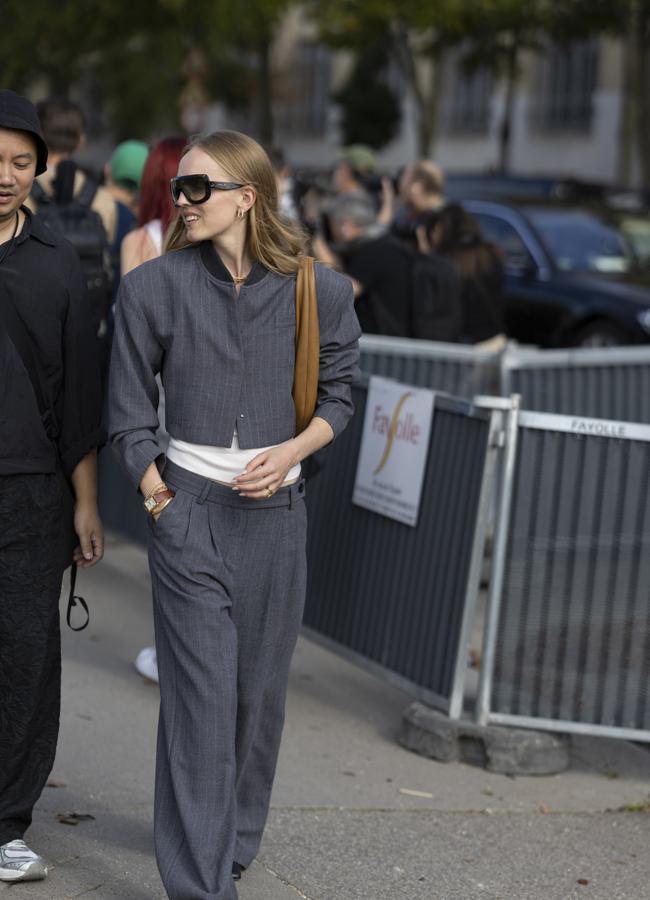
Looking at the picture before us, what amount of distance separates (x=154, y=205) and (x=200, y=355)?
191 cm

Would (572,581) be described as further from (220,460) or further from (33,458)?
(33,458)

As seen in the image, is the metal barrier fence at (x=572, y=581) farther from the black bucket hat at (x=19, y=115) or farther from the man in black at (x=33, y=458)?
the black bucket hat at (x=19, y=115)

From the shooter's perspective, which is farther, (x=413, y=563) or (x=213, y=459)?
(x=413, y=563)

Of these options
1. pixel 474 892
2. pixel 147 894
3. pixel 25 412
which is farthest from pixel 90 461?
pixel 474 892

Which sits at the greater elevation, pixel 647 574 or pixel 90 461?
pixel 90 461

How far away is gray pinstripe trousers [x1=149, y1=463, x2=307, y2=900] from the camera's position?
12.3ft

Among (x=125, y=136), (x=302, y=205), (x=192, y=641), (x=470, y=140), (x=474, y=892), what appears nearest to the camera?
(x=192, y=641)

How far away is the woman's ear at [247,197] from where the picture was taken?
3836 mm

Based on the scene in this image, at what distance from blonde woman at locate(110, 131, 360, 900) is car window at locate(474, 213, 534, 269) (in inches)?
432

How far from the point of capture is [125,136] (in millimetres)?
37812

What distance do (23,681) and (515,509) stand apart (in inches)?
73.9

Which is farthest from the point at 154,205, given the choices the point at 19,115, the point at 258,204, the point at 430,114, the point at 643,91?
the point at 430,114

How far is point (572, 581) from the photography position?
5.28 metres

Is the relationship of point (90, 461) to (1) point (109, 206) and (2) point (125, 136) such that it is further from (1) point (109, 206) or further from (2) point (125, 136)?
(2) point (125, 136)
